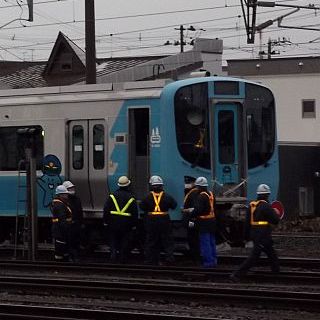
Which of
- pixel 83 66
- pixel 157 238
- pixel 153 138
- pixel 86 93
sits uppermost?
pixel 83 66

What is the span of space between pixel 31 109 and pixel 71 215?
9.19 feet

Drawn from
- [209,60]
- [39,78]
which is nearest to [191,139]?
[209,60]

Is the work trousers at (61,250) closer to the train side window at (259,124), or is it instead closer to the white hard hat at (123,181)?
the white hard hat at (123,181)

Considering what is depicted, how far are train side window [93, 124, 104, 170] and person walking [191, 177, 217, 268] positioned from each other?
2362 mm

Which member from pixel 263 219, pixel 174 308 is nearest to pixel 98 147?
pixel 263 219

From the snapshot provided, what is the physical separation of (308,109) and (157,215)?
28072mm

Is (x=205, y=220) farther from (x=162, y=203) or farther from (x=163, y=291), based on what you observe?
(x=163, y=291)

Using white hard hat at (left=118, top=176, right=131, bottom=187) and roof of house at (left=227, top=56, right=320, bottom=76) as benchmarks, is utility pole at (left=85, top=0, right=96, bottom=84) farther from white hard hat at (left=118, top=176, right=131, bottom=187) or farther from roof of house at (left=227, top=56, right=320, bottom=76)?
roof of house at (left=227, top=56, right=320, bottom=76)

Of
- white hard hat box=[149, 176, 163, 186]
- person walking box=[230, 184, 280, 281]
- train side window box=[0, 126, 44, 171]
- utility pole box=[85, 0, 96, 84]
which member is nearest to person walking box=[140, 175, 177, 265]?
white hard hat box=[149, 176, 163, 186]

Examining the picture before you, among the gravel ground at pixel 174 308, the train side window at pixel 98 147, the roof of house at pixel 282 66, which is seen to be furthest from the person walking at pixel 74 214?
the roof of house at pixel 282 66

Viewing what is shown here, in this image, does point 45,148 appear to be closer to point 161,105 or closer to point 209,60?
point 161,105

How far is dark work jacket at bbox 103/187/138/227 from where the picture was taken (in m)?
16.5

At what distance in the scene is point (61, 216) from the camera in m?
16.8

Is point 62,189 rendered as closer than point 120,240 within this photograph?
Yes
